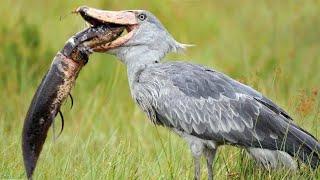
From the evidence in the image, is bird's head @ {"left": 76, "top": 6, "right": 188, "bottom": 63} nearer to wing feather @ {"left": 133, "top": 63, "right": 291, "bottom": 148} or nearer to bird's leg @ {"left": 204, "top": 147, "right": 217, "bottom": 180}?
wing feather @ {"left": 133, "top": 63, "right": 291, "bottom": 148}

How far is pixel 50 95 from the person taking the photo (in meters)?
6.15

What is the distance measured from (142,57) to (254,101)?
709 mm

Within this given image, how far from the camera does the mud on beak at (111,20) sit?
6301mm

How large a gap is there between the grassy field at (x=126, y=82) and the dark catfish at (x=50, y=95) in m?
0.22

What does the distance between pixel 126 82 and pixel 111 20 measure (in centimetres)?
340

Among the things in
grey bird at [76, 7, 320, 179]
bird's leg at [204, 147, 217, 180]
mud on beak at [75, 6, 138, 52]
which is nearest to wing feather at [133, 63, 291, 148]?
grey bird at [76, 7, 320, 179]

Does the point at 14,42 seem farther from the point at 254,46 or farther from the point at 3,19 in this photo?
the point at 254,46

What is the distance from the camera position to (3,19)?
9.95 meters

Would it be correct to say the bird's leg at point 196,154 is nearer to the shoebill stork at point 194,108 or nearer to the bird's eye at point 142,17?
the shoebill stork at point 194,108

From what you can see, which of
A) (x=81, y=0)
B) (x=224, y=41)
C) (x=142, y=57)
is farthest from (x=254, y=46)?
(x=142, y=57)

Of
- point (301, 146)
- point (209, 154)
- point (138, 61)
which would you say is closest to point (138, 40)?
point (138, 61)

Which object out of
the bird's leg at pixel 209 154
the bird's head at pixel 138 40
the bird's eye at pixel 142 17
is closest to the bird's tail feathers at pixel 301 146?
the bird's leg at pixel 209 154

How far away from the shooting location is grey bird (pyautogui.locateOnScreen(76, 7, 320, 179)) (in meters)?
6.23

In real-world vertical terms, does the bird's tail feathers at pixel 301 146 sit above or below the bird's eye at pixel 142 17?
below
